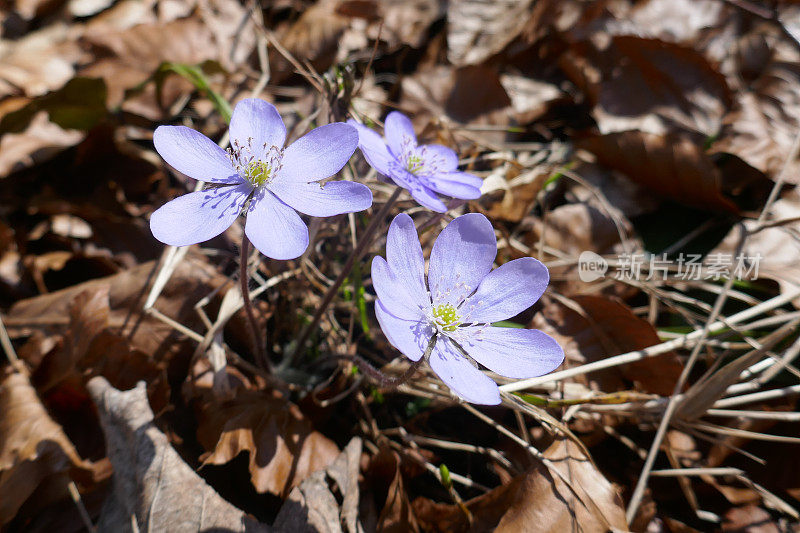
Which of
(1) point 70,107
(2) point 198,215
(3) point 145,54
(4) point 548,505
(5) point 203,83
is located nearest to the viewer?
(2) point 198,215

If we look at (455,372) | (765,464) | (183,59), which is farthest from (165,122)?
(765,464)

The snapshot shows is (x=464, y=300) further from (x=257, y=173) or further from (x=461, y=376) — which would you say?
(x=257, y=173)

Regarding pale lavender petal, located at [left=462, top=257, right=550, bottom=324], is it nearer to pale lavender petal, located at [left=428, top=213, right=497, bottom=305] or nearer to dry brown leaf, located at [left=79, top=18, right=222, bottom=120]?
pale lavender petal, located at [left=428, top=213, right=497, bottom=305]

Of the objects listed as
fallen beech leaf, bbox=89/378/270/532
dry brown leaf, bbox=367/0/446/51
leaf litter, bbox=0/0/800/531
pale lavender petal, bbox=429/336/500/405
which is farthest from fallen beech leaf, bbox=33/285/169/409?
dry brown leaf, bbox=367/0/446/51

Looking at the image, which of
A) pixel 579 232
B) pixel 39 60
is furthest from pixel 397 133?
pixel 39 60

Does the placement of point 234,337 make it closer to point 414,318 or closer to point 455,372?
point 414,318

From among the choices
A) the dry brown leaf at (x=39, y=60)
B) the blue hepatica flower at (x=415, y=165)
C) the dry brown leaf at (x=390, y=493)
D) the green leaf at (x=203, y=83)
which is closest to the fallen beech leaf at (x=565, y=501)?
the dry brown leaf at (x=390, y=493)
